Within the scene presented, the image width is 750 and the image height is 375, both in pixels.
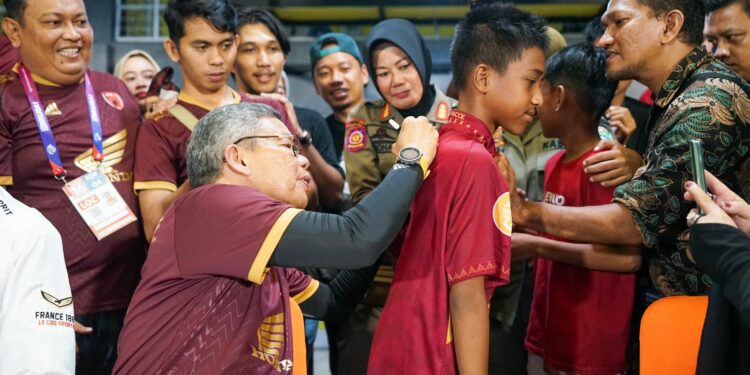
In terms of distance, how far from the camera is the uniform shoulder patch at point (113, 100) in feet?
10.3

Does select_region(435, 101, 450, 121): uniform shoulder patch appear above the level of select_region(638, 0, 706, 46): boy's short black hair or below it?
below

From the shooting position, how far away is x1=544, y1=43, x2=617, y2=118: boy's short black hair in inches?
116

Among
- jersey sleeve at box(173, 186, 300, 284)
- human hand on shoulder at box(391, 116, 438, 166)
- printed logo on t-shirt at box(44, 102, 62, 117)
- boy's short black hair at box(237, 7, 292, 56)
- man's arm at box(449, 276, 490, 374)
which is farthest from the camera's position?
boy's short black hair at box(237, 7, 292, 56)

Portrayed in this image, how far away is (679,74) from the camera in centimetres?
252

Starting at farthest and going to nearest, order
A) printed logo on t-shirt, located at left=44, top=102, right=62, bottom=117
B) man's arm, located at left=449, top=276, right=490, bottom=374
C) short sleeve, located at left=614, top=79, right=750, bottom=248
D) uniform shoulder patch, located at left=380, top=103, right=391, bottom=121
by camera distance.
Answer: uniform shoulder patch, located at left=380, top=103, right=391, bottom=121 < printed logo on t-shirt, located at left=44, top=102, right=62, bottom=117 < short sleeve, located at left=614, top=79, right=750, bottom=248 < man's arm, located at left=449, top=276, right=490, bottom=374

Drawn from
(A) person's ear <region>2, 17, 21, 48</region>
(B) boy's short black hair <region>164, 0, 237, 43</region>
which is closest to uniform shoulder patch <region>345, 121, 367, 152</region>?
(B) boy's short black hair <region>164, 0, 237, 43</region>

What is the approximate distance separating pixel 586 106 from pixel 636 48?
36 cm

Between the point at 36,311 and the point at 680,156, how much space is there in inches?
70.2

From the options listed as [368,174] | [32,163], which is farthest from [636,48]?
[32,163]

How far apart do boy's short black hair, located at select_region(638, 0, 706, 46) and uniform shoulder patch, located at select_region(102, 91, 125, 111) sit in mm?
2031

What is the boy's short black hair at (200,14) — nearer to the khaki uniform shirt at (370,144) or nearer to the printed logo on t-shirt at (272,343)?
the khaki uniform shirt at (370,144)

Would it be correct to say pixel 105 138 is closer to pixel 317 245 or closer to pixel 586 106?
pixel 317 245

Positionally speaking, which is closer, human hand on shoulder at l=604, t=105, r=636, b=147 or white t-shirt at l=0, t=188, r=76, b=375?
white t-shirt at l=0, t=188, r=76, b=375

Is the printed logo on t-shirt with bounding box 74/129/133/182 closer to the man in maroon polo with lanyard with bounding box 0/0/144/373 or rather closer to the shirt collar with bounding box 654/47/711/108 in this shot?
the man in maroon polo with lanyard with bounding box 0/0/144/373
